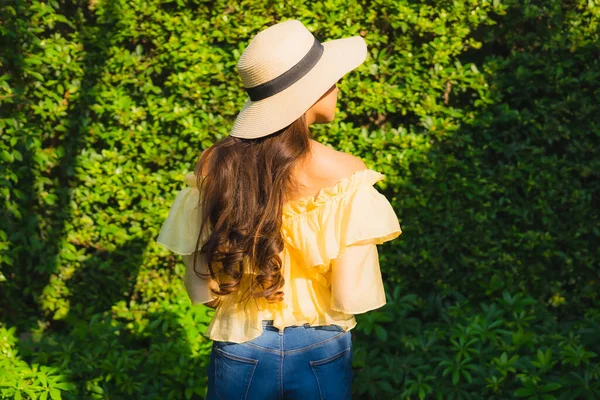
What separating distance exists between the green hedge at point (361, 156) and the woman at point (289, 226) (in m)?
1.68

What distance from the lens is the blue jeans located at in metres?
1.98

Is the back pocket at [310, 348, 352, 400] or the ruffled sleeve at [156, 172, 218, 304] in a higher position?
the ruffled sleeve at [156, 172, 218, 304]

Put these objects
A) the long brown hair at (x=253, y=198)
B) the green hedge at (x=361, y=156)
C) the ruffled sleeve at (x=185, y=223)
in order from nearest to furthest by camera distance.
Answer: the long brown hair at (x=253, y=198)
the ruffled sleeve at (x=185, y=223)
the green hedge at (x=361, y=156)

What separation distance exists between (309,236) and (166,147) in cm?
236

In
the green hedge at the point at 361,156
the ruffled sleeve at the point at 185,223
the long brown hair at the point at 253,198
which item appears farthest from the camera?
the green hedge at the point at 361,156

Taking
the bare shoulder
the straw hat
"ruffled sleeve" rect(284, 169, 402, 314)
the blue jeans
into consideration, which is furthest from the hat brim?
the blue jeans

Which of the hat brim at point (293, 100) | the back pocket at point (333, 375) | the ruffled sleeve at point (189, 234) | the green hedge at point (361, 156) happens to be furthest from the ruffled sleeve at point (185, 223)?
the green hedge at point (361, 156)

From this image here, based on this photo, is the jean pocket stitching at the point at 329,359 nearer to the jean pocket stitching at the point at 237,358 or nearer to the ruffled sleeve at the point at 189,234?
the jean pocket stitching at the point at 237,358

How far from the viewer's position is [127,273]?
437 cm

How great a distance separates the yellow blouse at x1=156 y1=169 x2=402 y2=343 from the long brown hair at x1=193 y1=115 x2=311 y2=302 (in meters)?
0.05

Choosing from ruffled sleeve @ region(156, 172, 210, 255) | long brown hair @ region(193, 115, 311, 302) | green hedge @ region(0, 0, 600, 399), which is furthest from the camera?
green hedge @ region(0, 0, 600, 399)

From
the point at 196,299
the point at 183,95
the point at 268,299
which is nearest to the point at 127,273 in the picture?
the point at 183,95

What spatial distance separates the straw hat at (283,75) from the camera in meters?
1.95

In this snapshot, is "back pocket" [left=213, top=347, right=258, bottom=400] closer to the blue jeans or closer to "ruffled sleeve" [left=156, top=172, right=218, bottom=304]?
the blue jeans
